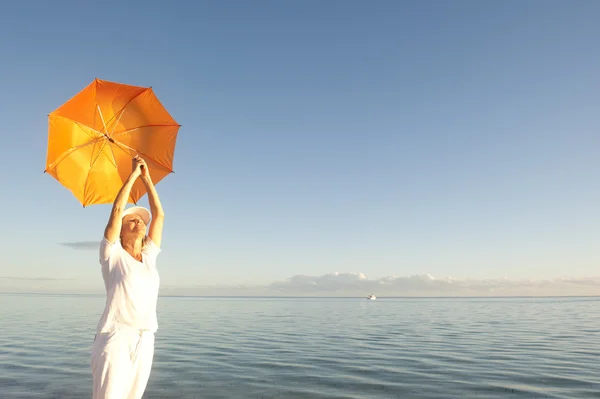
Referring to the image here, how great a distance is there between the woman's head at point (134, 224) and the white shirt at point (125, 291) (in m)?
0.25

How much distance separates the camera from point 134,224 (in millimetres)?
5098

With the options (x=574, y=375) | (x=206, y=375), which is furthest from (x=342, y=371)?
(x=574, y=375)

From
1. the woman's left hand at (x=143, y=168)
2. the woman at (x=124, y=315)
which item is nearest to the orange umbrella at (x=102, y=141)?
the woman's left hand at (x=143, y=168)

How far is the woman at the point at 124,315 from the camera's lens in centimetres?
422

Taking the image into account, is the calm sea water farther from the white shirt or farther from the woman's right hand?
the woman's right hand

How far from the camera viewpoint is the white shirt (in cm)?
443

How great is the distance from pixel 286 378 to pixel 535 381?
869 cm

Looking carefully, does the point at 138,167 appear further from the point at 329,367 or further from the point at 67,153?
the point at 329,367

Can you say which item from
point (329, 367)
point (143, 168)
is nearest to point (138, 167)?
point (143, 168)

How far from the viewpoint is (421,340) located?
27.4m

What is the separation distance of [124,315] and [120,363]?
45cm

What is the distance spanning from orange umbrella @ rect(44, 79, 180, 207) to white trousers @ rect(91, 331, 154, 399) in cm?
255

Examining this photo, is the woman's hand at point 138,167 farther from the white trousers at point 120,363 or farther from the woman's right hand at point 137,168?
the white trousers at point 120,363

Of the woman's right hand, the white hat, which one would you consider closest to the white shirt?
the white hat
